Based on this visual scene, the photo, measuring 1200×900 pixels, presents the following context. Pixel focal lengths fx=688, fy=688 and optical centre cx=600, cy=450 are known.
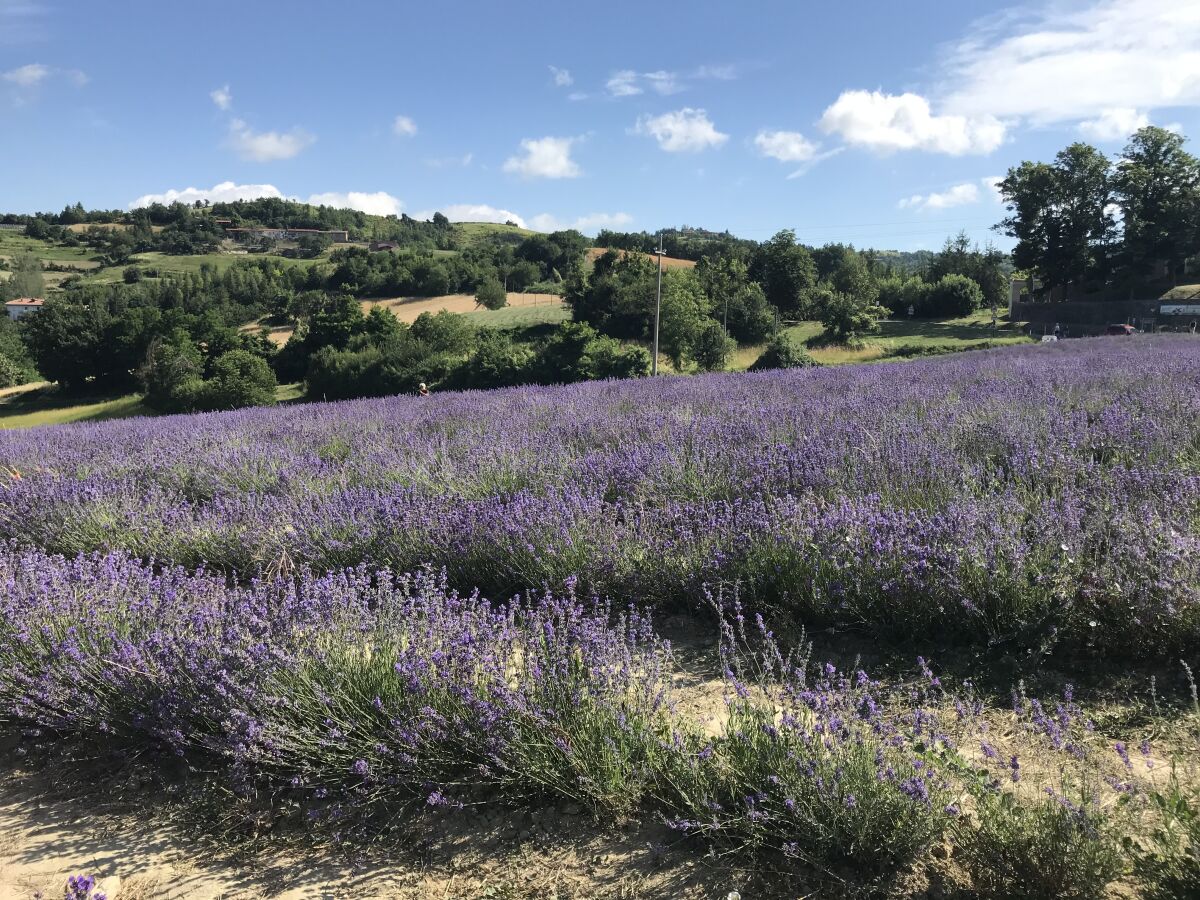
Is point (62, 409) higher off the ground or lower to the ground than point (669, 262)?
lower

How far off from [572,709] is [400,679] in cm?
57

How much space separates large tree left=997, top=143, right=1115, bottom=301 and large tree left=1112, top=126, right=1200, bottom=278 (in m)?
1.33

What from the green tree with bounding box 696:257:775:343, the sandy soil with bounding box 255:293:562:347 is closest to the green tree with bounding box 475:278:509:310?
the sandy soil with bounding box 255:293:562:347

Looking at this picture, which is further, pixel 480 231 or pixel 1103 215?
pixel 480 231

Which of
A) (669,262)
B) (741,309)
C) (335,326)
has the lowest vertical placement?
(741,309)

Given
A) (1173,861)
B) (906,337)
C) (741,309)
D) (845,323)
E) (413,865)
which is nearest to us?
(1173,861)

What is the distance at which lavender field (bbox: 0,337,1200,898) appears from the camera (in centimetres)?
163

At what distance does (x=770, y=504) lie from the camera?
3229 millimetres

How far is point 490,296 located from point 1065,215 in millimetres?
48768

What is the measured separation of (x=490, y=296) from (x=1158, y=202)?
53895 millimetres

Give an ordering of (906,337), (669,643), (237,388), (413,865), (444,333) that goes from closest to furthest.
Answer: (413,865), (669,643), (237,388), (444,333), (906,337)

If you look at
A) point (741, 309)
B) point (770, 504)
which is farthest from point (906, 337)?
point (770, 504)

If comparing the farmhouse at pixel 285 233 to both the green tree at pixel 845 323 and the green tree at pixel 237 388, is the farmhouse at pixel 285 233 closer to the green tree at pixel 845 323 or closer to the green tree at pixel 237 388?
the green tree at pixel 237 388

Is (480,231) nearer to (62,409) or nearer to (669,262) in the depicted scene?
(669,262)
